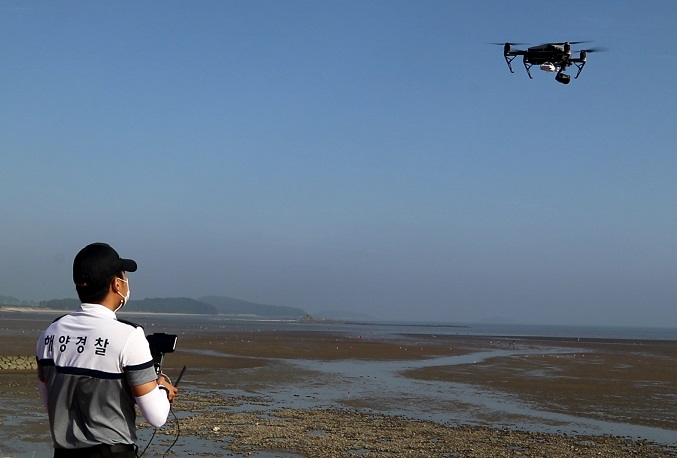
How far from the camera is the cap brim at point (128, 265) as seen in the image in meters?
3.89

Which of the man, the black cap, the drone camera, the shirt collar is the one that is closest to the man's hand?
the man

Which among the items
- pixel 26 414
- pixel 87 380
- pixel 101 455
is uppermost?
pixel 87 380

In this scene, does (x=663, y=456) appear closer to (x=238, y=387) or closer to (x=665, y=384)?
(x=238, y=387)

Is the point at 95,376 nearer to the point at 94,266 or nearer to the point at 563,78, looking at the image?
the point at 94,266

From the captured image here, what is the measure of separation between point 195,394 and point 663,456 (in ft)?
41.1

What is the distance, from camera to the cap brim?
3.89 meters

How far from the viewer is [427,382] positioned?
1102 inches

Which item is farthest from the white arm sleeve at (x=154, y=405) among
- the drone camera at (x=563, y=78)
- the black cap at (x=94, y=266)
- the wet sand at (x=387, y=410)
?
the drone camera at (x=563, y=78)

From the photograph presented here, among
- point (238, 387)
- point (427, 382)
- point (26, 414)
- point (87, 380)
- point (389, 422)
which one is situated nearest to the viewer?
point (87, 380)

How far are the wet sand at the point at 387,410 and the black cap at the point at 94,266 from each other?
9.72 metres

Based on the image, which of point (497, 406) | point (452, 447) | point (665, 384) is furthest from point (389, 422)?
point (665, 384)

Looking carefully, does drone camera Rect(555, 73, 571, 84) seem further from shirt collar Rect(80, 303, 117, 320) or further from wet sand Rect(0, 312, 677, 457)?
shirt collar Rect(80, 303, 117, 320)

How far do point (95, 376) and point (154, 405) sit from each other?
1.08 ft

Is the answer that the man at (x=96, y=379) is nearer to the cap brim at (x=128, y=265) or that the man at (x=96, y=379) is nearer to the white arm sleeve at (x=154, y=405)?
the white arm sleeve at (x=154, y=405)
